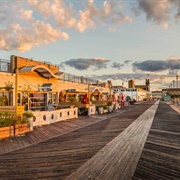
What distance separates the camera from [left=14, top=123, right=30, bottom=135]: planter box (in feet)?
38.2

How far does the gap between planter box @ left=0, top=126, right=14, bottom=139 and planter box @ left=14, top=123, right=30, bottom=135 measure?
0.25 m

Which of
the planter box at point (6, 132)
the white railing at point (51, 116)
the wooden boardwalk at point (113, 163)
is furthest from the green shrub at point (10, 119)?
the wooden boardwalk at point (113, 163)

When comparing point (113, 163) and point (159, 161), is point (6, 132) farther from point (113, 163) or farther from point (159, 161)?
point (159, 161)

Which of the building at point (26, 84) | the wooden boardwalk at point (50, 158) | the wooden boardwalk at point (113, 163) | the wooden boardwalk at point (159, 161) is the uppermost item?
the building at point (26, 84)

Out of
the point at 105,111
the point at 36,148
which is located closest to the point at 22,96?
the point at 105,111

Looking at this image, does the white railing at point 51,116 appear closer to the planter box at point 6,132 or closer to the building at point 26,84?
the planter box at point 6,132

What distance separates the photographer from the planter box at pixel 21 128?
11635mm

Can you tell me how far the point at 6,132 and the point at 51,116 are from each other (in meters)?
5.50

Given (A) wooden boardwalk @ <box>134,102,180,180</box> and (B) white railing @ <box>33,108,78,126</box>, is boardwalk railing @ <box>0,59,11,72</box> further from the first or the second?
(A) wooden boardwalk @ <box>134,102,180,180</box>

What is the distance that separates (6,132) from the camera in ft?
36.1

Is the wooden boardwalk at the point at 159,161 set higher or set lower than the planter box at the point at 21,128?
lower

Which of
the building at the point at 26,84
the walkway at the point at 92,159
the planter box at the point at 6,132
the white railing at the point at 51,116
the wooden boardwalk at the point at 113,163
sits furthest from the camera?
the building at the point at 26,84

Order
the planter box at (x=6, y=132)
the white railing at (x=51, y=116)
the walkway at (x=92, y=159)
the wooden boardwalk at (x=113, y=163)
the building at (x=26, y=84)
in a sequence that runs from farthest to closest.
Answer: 1. the building at (x=26, y=84)
2. the white railing at (x=51, y=116)
3. the planter box at (x=6, y=132)
4. the walkway at (x=92, y=159)
5. the wooden boardwalk at (x=113, y=163)

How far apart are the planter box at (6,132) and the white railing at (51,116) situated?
3.08m
